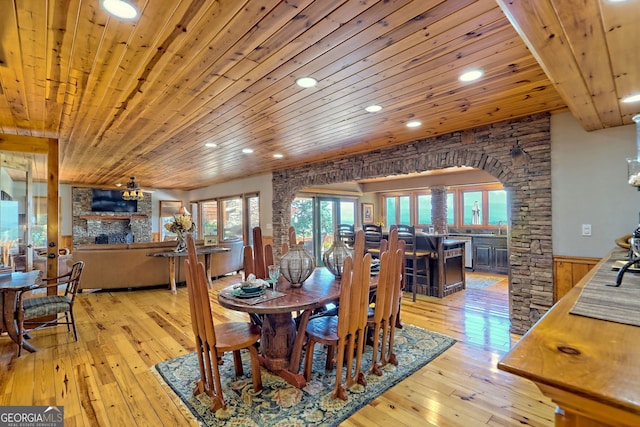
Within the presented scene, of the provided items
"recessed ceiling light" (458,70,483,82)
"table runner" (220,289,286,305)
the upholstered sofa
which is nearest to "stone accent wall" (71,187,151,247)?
the upholstered sofa

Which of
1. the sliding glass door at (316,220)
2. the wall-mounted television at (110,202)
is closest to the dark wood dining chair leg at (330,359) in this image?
the sliding glass door at (316,220)

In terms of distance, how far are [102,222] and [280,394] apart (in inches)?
373

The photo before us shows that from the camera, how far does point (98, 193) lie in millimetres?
9211

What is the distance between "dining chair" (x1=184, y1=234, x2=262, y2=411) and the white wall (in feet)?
10.5

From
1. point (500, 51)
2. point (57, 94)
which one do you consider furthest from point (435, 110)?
point (57, 94)

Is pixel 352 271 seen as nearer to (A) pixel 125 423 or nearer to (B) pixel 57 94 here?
(A) pixel 125 423

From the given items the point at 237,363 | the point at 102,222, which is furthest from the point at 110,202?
the point at 237,363

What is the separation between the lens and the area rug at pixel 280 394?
2033 millimetres

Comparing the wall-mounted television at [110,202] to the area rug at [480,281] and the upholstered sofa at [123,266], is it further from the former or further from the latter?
the area rug at [480,281]

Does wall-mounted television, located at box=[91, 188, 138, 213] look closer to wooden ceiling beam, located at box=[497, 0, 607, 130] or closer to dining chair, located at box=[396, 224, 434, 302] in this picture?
dining chair, located at box=[396, 224, 434, 302]

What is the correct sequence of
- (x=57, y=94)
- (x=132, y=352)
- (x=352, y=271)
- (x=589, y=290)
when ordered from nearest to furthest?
(x=589, y=290), (x=352, y=271), (x=57, y=94), (x=132, y=352)

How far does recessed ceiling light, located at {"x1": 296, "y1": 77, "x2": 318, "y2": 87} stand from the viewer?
2365mm

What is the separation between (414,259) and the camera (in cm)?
484

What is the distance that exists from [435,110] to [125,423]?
3493mm
